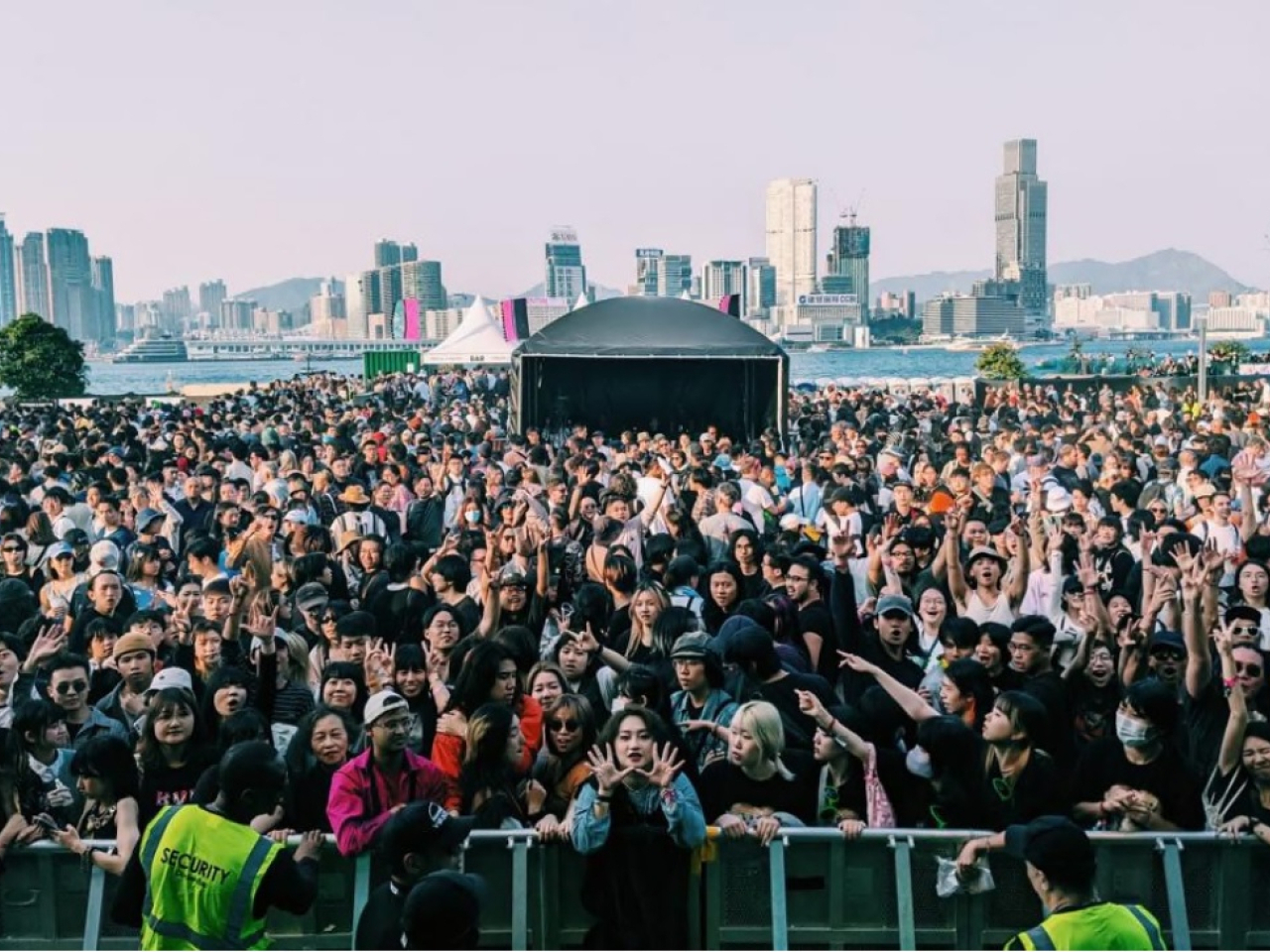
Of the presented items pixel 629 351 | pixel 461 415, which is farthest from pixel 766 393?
pixel 461 415

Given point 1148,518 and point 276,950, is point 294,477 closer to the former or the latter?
point 1148,518

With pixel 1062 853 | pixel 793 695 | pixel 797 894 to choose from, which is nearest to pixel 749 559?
pixel 793 695

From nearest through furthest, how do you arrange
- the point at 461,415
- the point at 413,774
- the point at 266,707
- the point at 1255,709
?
1. the point at 413,774
2. the point at 1255,709
3. the point at 266,707
4. the point at 461,415

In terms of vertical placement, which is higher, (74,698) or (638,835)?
(74,698)

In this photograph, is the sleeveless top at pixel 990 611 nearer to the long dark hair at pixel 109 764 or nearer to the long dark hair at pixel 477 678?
the long dark hair at pixel 477 678

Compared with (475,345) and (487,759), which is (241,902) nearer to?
(487,759)

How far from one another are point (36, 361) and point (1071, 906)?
5166 centimetres

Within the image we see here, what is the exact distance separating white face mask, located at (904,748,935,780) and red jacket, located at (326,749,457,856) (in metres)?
1.61

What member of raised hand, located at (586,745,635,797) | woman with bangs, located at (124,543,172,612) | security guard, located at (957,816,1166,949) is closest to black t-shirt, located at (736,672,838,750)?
raised hand, located at (586,745,635,797)

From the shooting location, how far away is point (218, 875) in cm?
402

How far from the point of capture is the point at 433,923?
11.4 ft

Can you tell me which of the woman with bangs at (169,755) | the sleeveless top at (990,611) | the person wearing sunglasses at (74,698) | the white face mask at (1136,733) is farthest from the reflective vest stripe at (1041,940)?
the sleeveless top at (990,611)

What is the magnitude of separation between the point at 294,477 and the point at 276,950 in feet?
27.1

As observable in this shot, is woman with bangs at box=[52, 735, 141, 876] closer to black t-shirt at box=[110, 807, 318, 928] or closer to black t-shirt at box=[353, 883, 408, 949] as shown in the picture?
black t-shirt at box=[110, 807, 318, 928]
